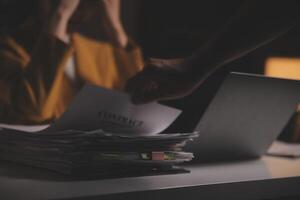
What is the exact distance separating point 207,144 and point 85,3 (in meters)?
1.45

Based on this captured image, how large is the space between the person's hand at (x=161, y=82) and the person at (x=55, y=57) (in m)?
0.94

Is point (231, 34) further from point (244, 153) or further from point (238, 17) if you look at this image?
point (244, 153)

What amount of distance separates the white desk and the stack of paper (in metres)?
0.02

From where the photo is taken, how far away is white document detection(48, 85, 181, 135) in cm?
73

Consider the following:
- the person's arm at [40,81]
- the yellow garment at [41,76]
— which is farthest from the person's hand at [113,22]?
the person's arm at [40,81]

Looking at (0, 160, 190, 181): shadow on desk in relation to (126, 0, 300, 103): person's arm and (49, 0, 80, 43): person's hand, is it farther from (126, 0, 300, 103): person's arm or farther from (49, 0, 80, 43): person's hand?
(49, 0, 80, 43): person's hand

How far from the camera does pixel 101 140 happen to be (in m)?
0.69

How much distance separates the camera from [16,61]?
1.94m

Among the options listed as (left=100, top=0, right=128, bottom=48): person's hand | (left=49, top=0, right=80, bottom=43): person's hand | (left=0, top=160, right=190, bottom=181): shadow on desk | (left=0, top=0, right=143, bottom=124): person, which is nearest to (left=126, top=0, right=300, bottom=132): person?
(left=0, top=160, right=190, bottom=181): shadow on desk

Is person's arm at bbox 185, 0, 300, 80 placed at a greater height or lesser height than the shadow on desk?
greater

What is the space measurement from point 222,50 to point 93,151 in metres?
0.22

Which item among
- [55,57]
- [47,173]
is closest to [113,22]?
[55,57]

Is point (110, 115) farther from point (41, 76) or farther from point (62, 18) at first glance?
point (62, 18)

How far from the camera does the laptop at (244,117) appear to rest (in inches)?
31.4
